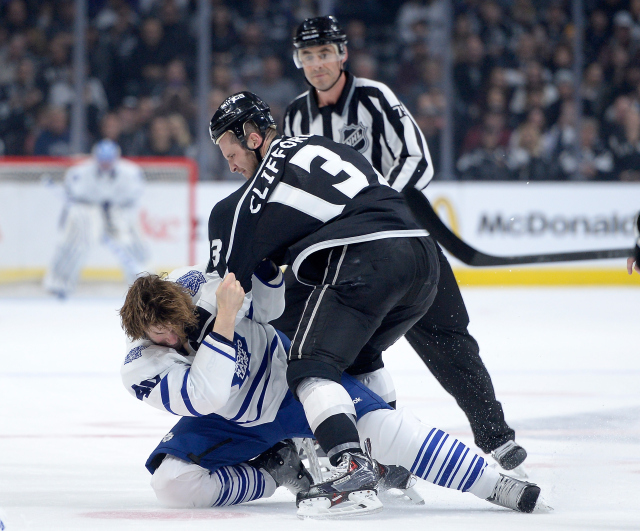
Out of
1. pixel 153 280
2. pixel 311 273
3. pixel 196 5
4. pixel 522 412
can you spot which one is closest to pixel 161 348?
pixel 153 280

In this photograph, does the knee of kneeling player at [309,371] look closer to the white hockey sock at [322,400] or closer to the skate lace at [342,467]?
the white hockey sock at [322,400]

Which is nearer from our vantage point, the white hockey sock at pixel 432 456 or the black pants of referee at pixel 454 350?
the white hockey sock at pixel 432 456

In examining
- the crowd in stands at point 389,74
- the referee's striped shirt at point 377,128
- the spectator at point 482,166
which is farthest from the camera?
the crowd in stands at point 389,74

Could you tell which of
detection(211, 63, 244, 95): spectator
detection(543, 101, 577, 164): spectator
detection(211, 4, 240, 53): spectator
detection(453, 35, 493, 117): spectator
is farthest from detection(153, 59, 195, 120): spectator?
detection(543, 101, 577, 164): spectator

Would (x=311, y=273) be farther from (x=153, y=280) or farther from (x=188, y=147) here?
(x=188, y=147)

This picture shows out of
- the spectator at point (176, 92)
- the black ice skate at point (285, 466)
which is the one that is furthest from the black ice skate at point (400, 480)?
the spectator at point (176, 92)

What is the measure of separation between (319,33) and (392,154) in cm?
42

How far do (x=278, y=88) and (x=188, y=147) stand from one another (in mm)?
917

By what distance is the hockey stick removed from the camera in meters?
2.32

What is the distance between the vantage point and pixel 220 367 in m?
2.02

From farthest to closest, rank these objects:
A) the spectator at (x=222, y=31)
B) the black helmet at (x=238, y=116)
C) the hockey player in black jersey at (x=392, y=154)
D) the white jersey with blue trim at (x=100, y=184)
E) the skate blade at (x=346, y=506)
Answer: the spectator at (x=222, y=31)
the white jersey with blue trim at (x=100, y=184)
the hockey player in black jersey at (x=392, y=154)
the black helmet at (x=238, y=116)
the skate blade at (x=346, y=506)

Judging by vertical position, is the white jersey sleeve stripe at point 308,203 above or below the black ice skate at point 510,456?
above

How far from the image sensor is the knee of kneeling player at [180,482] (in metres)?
2.11

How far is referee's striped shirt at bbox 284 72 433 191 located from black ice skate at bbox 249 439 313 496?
0.94 m
